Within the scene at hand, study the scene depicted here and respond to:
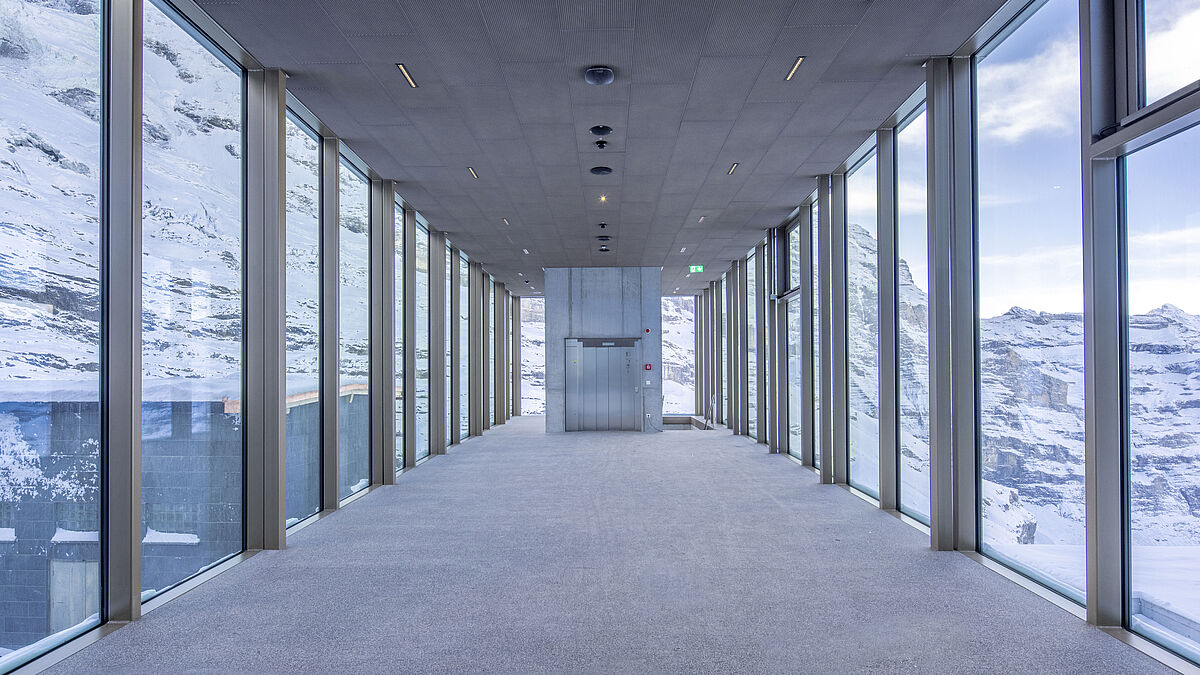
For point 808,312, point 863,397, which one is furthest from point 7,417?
point 808,312

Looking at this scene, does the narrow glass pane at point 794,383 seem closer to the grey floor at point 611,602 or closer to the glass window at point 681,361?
the grey floor at point 611,602

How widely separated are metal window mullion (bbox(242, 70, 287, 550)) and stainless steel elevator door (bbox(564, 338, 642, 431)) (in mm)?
12281

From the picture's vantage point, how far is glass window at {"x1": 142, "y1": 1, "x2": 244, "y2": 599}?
204 inches

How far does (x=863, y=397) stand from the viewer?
9469 mm

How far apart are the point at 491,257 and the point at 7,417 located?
45.1ft

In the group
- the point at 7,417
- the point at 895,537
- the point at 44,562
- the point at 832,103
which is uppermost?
the point at 832,103

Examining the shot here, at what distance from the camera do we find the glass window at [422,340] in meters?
12.9

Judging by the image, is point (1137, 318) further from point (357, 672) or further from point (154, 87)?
point (154, 87)

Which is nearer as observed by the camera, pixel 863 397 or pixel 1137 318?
pixel 1137 318

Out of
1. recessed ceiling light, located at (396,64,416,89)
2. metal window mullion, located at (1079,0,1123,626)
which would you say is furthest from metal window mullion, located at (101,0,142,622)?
metal window mullion, located at (1079,0,1123,626)

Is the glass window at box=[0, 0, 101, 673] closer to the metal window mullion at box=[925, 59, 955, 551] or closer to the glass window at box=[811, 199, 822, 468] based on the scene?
the metal window mullion at box=[925, 59, 955, 551]

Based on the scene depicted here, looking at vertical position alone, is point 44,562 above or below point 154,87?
below

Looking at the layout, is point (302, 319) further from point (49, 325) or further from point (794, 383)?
point (794, 383)

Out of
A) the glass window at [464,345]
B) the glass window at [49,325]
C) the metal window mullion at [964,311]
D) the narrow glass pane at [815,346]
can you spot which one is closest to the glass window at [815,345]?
the narrow glass pane at [815,346]
